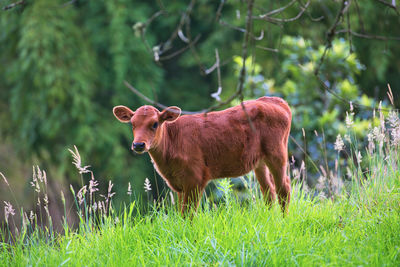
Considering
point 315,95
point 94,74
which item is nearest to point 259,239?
point 315,95

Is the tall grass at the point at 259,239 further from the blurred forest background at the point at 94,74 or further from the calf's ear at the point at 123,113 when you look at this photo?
the blurred forest background at the point at 94,74

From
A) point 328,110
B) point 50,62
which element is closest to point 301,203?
point 328,110

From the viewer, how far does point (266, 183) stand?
386cm

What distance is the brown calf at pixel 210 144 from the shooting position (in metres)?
3.40

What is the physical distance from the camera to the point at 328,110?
23.9 ft

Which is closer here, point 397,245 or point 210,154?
point 397,245

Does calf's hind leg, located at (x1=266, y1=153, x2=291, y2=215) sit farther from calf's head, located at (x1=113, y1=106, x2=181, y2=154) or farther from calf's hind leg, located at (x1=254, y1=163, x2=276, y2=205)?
calf's head, located at (x1=113, y1=106, x2=181, y2=154)

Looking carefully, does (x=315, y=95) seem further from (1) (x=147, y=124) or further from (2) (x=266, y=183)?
(1) (x=147, y=124)

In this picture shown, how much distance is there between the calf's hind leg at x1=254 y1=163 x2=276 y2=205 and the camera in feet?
12.6

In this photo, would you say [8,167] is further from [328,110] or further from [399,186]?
[399,186]

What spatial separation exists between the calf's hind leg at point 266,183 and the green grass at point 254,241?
0.11m

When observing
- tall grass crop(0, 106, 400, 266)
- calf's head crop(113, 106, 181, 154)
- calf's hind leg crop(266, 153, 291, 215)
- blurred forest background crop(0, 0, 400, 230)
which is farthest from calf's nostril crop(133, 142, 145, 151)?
blurred forest background crop(0, 0, 400, 230)

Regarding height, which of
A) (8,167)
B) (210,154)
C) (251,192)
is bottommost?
(8,167)

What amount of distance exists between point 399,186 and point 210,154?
1.57 metres
